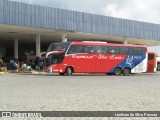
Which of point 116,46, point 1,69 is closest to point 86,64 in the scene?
point 116,46

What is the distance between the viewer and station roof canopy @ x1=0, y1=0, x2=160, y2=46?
35500 millimetres

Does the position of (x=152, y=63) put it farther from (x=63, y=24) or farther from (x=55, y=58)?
(x=55, y=58)

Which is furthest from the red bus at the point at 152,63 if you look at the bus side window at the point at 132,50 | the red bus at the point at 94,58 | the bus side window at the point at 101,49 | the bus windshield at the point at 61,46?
the bus windshield at the point at 61,46

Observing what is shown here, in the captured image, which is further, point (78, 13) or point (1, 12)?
point (78, 13)

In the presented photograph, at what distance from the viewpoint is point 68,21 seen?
131 feet

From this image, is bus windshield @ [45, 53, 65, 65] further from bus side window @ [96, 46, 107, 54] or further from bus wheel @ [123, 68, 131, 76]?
bus wheel @ [123, 68, 131, 76]

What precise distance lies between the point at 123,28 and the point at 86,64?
59.1 ft

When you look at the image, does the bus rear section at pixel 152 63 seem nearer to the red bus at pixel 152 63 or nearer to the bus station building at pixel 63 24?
the red bus at pixel 152 63

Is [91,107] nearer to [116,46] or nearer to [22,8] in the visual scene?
[116,46]

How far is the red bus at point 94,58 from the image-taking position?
94.0 ft

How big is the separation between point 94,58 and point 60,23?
33.1 feet

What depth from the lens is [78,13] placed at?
4081 cm

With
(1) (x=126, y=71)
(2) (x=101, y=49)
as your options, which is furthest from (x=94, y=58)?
(1) (x=126, y=71)

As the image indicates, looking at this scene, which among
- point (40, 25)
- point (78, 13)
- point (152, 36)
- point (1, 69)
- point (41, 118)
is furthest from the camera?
point (152, 36)
